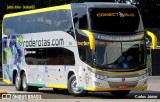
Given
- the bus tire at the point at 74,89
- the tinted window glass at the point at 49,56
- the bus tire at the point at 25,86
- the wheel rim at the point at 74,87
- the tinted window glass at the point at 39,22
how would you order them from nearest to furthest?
the bus tire at the point at 74,89 → the wheel rim at the point at 74,87 → the tinted window glass at the point at 49,56 → the tinted window glass at the point at 39,22 → the bus tire at the point at 25,86

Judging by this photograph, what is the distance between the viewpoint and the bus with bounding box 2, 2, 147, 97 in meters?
19.7

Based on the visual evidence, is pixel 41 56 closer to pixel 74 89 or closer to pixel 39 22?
pixel 39 22

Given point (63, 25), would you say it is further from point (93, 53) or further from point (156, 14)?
point (156, 14)

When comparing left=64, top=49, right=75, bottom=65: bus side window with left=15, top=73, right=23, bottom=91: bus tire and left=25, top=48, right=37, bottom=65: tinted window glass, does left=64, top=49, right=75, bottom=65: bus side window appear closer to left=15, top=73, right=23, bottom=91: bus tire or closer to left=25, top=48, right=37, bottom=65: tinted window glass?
left=25, top=48, right=37, bottom=65: tinted window glass

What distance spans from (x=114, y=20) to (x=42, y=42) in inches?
177

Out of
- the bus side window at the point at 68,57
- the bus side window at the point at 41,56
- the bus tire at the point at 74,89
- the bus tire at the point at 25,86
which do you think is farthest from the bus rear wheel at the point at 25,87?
the bus tire at the point at 74,89

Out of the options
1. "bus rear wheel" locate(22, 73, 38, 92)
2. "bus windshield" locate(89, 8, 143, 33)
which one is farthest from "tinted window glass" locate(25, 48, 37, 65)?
"bus windshield" locate(89, 8, 143, 33)

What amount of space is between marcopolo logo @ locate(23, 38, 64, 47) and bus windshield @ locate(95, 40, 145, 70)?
2556 mm

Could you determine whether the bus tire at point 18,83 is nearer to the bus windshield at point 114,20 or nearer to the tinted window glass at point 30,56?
the tinted window glass at point 30,56

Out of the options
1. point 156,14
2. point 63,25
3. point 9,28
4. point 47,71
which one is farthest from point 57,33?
point 156,14

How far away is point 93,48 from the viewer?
19516 millimetres

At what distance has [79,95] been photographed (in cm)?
2077

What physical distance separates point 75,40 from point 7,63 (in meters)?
8.13

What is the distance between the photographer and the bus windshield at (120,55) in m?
19.8
